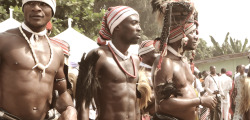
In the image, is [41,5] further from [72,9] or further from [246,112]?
[72,9]

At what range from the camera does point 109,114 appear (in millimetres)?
4469

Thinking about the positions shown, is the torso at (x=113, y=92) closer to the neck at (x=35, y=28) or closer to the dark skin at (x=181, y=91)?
the dark skin at (x=181, y=91)

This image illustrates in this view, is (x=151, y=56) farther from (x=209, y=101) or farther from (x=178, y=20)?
(x=209, y=101)

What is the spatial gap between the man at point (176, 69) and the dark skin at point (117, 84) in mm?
326

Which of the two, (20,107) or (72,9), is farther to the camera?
(72,9)

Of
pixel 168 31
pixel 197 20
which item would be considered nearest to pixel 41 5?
pixel 168 31

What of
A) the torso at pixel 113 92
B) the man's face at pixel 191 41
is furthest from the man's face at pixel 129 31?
the man's face at pixel 191 41

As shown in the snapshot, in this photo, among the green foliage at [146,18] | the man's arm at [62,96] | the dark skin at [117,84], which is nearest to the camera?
the man's arm at [62,96]

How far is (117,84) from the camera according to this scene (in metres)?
4.57

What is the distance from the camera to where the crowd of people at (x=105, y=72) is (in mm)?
3420

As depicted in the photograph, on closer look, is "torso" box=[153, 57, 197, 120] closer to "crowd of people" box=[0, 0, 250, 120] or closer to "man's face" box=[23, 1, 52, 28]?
"crowd of people" box=[0, 0, 250, 120]

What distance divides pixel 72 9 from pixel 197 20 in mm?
11210

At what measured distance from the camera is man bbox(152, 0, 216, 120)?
4602mm

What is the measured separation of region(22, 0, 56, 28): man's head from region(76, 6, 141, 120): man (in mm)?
1109
